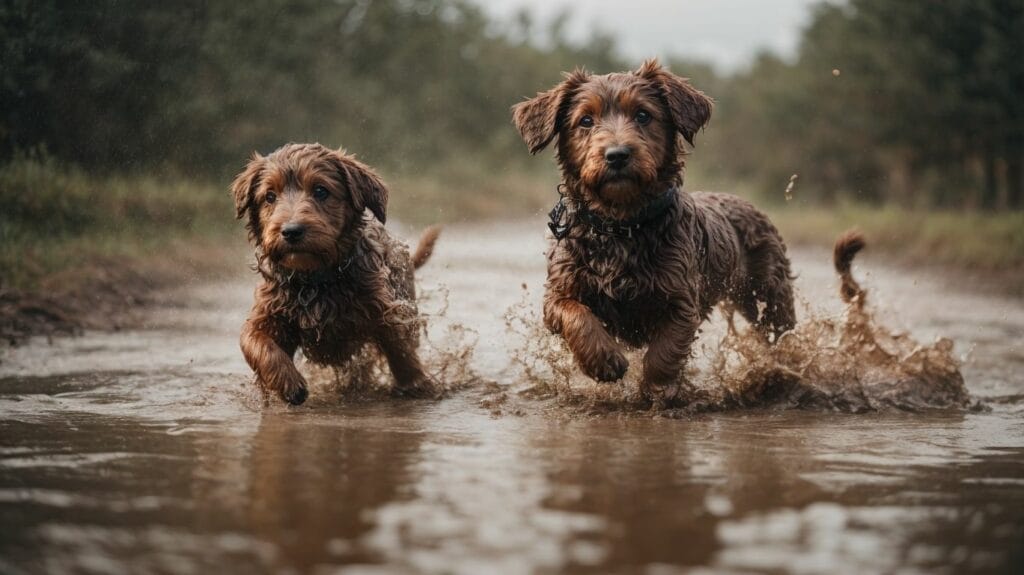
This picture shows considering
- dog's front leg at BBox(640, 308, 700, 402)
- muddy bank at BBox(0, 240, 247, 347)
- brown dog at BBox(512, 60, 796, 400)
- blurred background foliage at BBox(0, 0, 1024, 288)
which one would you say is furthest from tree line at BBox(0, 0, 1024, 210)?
dog's front leg at BBox(640, 308, 700, 402)

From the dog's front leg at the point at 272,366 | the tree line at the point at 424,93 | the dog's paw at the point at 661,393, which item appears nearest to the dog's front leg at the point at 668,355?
the dog's paw at the point at 661,393

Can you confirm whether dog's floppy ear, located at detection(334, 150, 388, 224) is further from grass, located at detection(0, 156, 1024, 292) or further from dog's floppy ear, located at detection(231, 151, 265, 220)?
grass, located at detection(0, 156, 1024, 292)

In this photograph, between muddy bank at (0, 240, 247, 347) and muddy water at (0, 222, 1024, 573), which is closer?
muddy water at (0, 222, 1024, 573)

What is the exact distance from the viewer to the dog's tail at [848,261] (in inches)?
313

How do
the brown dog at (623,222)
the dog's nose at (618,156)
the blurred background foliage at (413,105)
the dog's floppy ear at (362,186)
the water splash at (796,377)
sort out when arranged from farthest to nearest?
the blurred background foliage at (413,105) < the water splash at (796,377) < the dog's floppy ear at (362,186) < the brown dog at (623,222) < the dog's nose at (618,156)

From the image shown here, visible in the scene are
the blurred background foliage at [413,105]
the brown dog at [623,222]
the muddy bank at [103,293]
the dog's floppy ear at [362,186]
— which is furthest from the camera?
the blurred background foliage at [413,105]

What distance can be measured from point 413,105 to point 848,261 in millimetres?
35809

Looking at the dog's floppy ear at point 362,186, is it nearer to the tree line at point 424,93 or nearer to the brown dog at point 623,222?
the brown dog at point 623,222

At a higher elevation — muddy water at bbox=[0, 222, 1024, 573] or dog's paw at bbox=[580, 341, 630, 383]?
dog's paw at bbox=[580, 341, 630, 383]

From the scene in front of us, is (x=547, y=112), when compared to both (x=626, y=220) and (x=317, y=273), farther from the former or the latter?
(x=317, y=273)

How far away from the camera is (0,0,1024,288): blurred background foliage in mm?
11656

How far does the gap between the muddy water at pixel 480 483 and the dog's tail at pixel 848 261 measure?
1.14 metres

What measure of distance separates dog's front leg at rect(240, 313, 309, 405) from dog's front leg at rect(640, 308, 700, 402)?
2.04 metres

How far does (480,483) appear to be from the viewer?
4062mm
